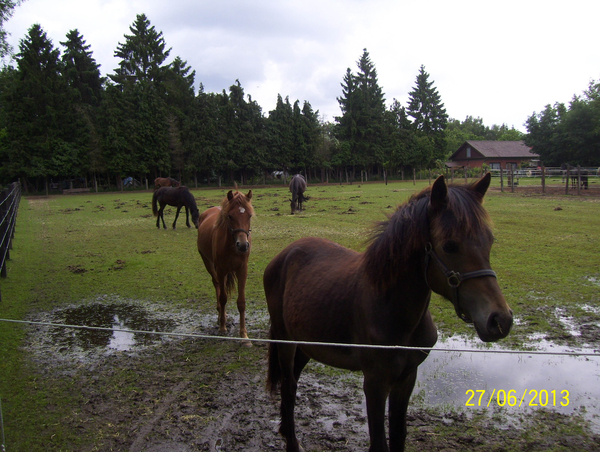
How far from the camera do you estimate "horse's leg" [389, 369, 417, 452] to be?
2148 millimetres

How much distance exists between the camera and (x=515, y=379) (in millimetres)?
3514

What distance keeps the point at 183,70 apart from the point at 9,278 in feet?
150

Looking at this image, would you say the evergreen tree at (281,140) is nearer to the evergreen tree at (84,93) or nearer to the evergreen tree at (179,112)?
the evergreen tree at (179,112)

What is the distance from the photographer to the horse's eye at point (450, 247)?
5.76 feet

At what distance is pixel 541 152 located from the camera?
2989cm

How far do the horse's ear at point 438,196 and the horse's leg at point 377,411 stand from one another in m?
0.94

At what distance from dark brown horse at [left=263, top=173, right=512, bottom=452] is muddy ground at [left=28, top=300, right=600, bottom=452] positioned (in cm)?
51

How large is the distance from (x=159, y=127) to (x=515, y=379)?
43.9 metres

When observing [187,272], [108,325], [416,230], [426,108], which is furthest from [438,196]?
[426,108]

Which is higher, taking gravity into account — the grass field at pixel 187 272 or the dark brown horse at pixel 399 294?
the dark brown horse at pixel 399 294

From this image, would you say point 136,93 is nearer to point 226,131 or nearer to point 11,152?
point 226,131

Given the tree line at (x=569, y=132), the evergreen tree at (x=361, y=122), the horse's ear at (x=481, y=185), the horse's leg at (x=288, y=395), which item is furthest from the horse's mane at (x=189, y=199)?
the evergreen tree at (x=361, y=122)

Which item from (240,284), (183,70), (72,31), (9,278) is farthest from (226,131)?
(240,284)
